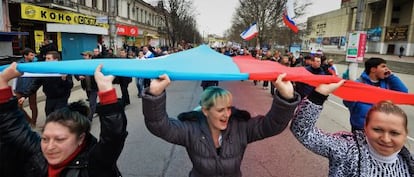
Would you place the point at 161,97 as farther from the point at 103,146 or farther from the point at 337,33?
the point at 337,33

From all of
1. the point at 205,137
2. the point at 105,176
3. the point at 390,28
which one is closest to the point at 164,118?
the point at 205,137

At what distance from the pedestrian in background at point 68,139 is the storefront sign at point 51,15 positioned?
18530mm

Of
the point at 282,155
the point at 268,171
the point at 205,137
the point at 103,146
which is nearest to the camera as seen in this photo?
the point at 103,146

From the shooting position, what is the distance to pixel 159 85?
83.6 inches

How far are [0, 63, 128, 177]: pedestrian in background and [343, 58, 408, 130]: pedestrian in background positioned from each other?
3.01m

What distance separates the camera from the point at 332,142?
2170 mm

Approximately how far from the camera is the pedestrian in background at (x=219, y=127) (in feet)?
7.16

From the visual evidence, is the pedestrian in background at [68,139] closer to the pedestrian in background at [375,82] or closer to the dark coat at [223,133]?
the dark coat at [223,133]

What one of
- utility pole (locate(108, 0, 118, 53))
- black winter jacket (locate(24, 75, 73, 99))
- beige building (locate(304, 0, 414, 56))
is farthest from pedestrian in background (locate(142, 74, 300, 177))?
beige building (locate(304, 0, 414, 56))

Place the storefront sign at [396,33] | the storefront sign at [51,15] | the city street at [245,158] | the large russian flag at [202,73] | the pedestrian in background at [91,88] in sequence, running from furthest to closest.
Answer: the storefront sign at [396,33]
the storefront sign at [51,15]
the pedestrian in background at [91,88]
the city street at [245,158]
the large russian flag at [202,73]

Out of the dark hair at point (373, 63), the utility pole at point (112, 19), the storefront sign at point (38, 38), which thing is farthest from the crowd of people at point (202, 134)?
the storefront sign at point (38, 38)

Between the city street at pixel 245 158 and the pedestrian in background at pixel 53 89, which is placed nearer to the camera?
the city street at pixel 245 158

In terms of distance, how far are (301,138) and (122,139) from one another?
1.21 m

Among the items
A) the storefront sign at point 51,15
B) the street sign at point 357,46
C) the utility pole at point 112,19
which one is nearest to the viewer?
the street sign at point 357,46
